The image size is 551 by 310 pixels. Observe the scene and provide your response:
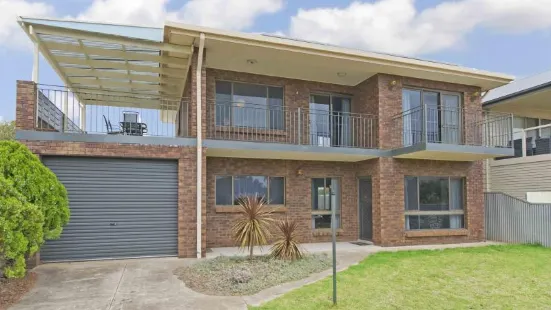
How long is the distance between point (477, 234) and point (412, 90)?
17.1 ft

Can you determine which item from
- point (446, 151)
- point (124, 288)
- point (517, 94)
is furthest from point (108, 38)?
point (517, 94)

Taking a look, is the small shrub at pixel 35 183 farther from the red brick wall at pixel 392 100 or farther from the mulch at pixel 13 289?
the red brick wall at pixel 392 100

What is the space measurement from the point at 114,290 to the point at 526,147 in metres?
14.6

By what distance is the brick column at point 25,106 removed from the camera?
8.26m

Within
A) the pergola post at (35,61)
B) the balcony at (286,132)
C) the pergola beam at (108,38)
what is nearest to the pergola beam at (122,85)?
the pergola post at (35,61)

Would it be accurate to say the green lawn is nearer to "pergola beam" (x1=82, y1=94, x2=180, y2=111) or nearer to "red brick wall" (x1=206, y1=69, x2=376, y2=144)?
"red brick wall" (x1=206, y1=69, x2=376, y2=144)

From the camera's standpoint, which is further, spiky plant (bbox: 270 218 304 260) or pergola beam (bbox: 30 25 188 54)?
pergola beam (bbox: 30 25 188 54)

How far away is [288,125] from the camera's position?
11.9 meters

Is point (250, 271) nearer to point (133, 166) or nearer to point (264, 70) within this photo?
point (133, 166)

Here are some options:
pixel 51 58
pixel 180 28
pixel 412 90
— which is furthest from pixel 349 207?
pixel 51 58

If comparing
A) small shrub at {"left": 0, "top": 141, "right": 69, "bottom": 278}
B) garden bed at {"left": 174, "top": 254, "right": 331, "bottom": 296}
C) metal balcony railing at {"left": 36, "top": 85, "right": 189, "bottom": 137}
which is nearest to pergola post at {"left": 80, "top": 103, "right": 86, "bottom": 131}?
metal balcony railing at {"left": 36, "top": 85, "right": 189, "bottom": 137}

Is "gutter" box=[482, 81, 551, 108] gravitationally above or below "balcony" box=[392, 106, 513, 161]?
above

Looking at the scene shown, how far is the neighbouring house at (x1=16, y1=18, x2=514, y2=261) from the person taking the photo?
8.91 meters

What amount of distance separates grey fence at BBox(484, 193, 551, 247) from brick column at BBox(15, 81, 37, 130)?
1372 centimetres
